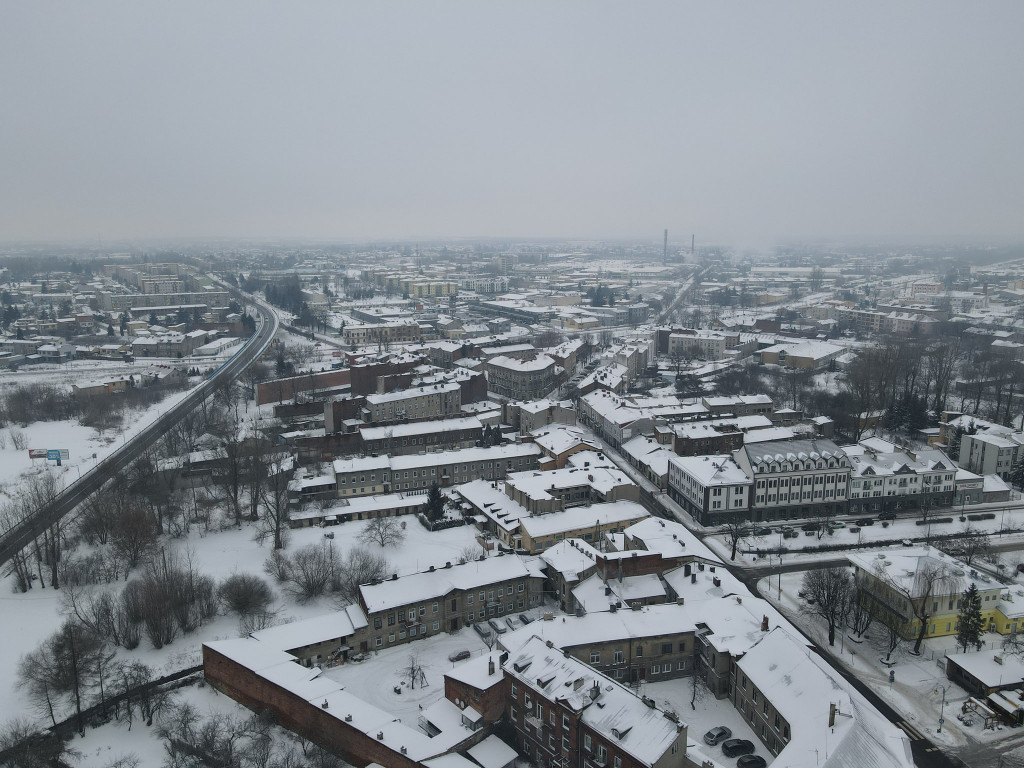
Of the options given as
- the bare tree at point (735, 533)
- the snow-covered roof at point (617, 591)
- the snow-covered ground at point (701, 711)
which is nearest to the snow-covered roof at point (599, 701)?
the snow-covered ground at point (701, 711)

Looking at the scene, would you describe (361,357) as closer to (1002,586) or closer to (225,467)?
(225,467)

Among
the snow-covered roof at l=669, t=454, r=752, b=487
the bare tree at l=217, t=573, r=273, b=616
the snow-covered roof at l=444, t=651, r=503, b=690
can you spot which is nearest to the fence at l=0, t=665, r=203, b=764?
the bare tree at l=217, t=573, r=273, b=616

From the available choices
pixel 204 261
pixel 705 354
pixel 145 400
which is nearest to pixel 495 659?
pixel 145 400

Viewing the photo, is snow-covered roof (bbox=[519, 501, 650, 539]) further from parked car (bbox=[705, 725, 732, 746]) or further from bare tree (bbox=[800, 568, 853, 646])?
parked car (bbox=[705, 725, 732, 746])

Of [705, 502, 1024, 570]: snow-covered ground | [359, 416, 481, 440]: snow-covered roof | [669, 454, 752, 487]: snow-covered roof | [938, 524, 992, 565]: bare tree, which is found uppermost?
[359, 416, 481, 440]: snow-covered roof

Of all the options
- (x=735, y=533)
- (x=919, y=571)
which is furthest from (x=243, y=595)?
(x=919, y=571)

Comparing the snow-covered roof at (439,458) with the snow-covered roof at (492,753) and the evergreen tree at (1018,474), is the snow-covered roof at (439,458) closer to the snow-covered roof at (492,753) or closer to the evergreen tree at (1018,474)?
the snow-covered roof at (492,753)

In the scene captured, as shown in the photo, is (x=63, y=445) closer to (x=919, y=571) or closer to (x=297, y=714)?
(x=297, y=714)

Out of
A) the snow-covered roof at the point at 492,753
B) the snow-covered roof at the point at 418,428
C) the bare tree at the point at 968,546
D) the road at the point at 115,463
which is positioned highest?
the snow-covered roof at the point at 418,428

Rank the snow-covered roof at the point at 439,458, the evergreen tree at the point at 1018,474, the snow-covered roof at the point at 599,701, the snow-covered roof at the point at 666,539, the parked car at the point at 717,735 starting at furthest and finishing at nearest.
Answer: the evergreen tree at the point at 1018,474 < the snow-covered roof at the point at 439,458 < the snow-covered roof at the point at 666,539 < the parked car at the point at 717,735 < the snow-covered roof at the point at 599,701
